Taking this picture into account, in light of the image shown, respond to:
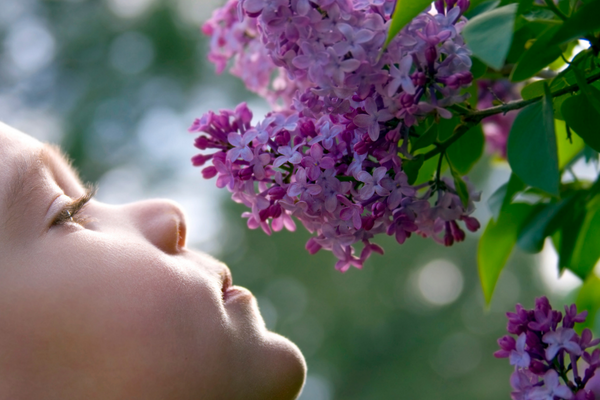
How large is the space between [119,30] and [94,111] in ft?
3.14

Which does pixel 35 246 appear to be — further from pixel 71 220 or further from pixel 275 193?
pixel 275 193

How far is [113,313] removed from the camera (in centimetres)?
57

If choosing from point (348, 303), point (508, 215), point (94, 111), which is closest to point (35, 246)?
point (508, 215)

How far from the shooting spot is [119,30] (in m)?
5.28

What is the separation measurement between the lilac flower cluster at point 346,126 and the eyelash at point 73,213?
0.54 ft

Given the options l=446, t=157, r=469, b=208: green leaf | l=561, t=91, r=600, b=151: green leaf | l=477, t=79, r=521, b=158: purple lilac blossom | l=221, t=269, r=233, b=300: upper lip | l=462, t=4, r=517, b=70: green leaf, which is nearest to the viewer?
l=462, t=4, r=517, b=70: green leaf

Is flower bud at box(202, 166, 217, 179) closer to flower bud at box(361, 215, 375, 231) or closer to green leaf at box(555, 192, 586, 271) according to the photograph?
flower bud at box(361, 215, 375, 231)

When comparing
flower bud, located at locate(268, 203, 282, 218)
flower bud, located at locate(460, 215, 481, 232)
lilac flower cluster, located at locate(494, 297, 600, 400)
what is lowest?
lilac flower cluster, located at locate(494, 297, 600, 400)

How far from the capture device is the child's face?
0.56 m

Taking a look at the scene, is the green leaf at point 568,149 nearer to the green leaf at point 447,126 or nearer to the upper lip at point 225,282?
the green leaf at point 447,126

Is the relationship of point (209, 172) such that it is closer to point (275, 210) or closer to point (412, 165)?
point (275, 210)

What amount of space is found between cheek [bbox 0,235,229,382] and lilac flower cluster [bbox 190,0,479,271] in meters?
0.12

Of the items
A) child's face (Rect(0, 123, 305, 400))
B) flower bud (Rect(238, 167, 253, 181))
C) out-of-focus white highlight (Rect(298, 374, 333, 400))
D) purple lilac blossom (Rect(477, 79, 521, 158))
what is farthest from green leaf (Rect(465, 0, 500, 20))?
out-of-focus white highlight (Rect(298, 374, 333, 400))

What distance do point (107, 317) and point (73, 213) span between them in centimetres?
15
